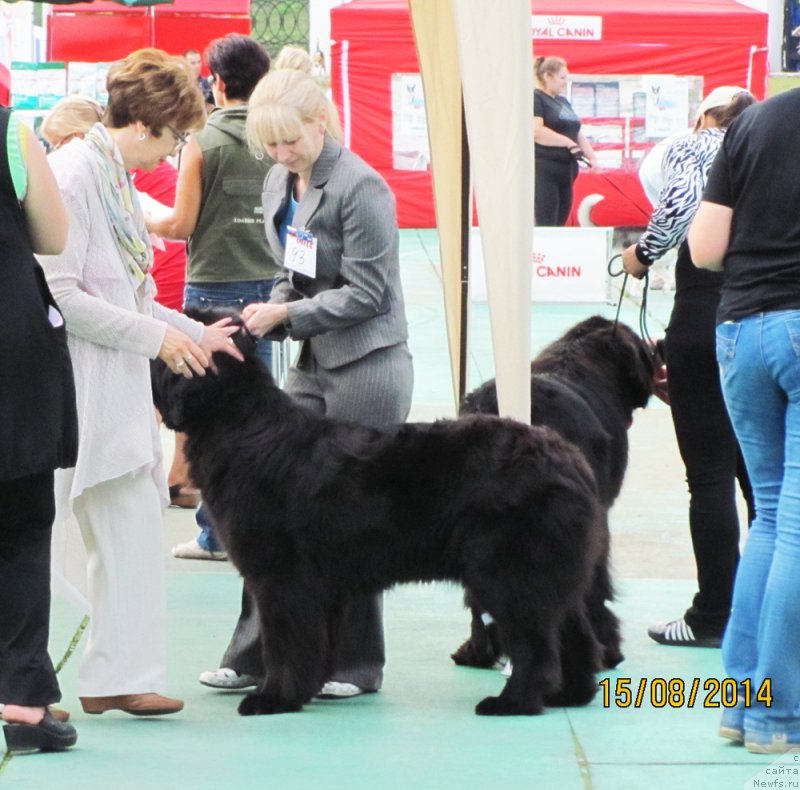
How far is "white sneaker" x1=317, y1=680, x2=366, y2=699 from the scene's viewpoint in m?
4.58

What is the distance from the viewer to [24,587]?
374 cm

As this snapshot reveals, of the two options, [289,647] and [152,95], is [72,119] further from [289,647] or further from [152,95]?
[289,647]

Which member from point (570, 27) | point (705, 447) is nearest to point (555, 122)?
point (570, 27)

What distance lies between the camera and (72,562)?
4.58 meters

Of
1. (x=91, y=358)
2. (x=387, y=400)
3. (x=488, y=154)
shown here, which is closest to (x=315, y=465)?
(x=387, y=400)

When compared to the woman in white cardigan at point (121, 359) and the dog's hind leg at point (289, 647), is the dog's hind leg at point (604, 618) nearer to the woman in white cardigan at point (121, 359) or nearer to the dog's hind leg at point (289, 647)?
the dog's hind leg at point (289, 647)

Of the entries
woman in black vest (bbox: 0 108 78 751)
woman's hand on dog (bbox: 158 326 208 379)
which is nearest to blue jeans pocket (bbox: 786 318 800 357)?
woman's hand on dog (bbox: 158 326 208 379)

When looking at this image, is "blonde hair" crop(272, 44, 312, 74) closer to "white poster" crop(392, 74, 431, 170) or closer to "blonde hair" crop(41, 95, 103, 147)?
"blonde hair" crop(41, 95, 103, 147)

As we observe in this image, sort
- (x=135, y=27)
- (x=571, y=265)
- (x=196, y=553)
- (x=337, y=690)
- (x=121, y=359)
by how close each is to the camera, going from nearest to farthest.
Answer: (x=121, y=359)
(x=337, y=690)
(x=196, y=553)
(x=571, y=265)
(x=135, y=27)

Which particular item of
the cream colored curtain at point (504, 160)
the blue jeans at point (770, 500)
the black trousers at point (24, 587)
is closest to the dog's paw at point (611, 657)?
the cream colored curtain at point (504, 160)

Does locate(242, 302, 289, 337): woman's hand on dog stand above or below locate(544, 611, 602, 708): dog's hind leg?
above

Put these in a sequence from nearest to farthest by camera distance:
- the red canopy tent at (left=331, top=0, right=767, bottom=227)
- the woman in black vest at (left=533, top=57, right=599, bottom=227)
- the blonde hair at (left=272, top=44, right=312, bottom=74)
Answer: the blonde hair at (left=272, top=44, right=312, bottom=74) → the woman in black vest at (left=533, top=57, right=599, bottom=227) → the red canopy tent at (left=331, top=0, right=767, bottom=227)

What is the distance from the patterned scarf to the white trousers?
62 cm

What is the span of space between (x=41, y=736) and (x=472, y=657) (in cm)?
165
